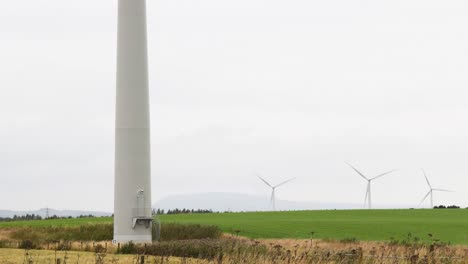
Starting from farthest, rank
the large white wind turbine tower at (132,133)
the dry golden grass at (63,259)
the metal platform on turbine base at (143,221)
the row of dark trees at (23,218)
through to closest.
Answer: the row of dark trees at (23,218)
the metal platform on turbine base at (143,221)
the large white wind turbine tower at (132,133)
the dry golden grass at (63,259)

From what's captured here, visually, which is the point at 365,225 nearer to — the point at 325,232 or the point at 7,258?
the point at 325,232

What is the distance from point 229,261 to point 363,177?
5871cm

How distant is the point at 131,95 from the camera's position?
132 ft

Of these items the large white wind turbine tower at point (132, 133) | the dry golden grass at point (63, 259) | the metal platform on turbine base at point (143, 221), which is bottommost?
the dry golden grass at point (63, 259)

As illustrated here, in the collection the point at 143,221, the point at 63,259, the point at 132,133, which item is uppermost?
the point at 132,133

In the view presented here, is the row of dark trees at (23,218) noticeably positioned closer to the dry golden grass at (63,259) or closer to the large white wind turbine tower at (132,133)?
the large white wind turbine tower at (132,133)

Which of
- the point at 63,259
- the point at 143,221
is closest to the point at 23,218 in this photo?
the point at 143,221

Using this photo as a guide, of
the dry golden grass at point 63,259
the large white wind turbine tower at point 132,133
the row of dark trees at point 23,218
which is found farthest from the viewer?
the row of dark trees at point 23,218

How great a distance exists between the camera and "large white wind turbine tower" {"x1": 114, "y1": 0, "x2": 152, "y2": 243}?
39969mm

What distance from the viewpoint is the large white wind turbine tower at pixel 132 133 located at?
1574 inches

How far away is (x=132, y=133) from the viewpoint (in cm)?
3997

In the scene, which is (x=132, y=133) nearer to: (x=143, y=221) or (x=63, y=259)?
(x=143, y=221)

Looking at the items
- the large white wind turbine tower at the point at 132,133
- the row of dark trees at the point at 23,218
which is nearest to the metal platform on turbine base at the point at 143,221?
the large white wind turbine tower at the point at 132,133

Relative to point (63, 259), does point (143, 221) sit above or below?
above
